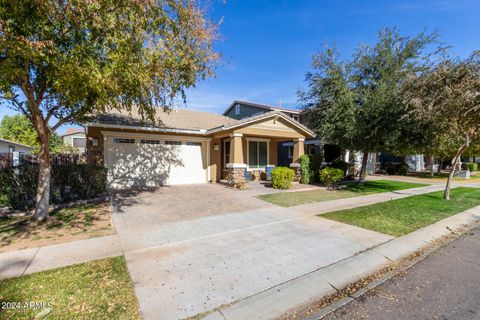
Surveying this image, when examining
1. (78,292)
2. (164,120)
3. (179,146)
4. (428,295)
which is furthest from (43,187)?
(428,295)

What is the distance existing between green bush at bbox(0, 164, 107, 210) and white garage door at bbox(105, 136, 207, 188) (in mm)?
2294

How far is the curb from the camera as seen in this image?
9.21 feet

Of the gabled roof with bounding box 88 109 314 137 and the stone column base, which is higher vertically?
the gabled roof with bounding box 88 109 314 137

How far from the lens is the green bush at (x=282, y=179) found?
38.4 ft

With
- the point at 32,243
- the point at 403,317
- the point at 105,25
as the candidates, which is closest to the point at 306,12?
the point at 105,25

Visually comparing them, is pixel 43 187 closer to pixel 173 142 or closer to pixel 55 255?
pixel 55 255

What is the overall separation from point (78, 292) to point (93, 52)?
484cm

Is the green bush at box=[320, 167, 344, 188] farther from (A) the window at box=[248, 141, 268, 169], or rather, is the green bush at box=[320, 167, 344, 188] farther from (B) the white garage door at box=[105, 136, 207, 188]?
(B) the white garage door at box=[105, 136, 207, 188]

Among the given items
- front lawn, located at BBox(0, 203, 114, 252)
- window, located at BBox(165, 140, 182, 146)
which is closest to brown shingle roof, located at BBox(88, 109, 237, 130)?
window, located at BBox(165, 140, 182, 146)

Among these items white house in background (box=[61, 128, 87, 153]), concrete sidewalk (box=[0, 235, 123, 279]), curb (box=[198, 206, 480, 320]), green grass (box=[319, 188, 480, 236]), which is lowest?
curb (box=[198, 206, 480, 320])

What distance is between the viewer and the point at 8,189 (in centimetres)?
702

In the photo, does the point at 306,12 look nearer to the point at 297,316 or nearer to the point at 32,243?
the point at 297,316

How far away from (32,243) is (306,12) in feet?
41.0

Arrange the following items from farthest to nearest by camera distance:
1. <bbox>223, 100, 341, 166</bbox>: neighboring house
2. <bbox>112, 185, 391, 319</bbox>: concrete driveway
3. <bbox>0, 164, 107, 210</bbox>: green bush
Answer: <bbox>223, 100, 341, 166</bbox>: neighboring house
<bbox>0, 164, 107, 210</bbox>: green bush
<bbox>112, 185, 391, 319</bbox>: concrete driveway
